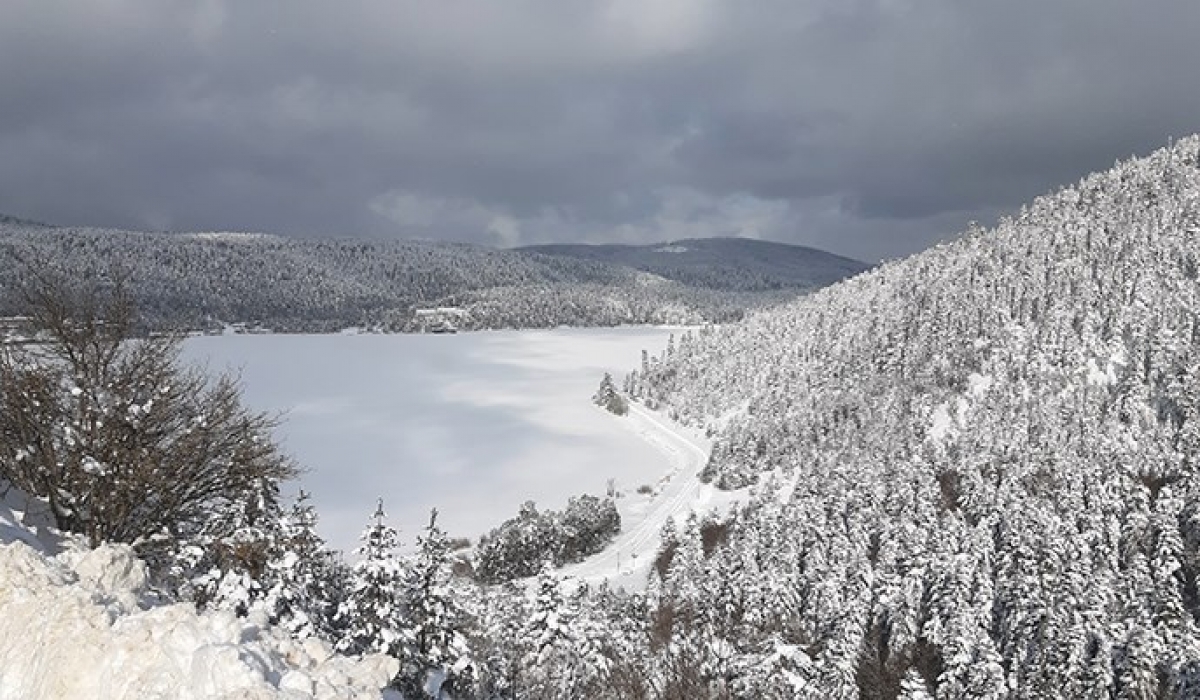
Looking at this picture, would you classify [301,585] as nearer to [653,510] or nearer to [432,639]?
[432,639]

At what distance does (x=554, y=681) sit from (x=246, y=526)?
516 inches

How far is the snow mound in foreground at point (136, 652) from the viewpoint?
390 inches

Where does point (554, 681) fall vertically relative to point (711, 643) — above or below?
above

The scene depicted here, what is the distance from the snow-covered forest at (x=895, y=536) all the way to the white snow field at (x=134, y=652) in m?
0.28

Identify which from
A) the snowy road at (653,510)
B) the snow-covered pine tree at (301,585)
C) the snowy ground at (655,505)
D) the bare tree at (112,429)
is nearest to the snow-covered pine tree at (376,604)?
the snow-covered pine tree at (301,585)

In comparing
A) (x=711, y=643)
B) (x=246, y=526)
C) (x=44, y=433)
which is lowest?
(x=711, y=643)

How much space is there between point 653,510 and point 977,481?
160 feet

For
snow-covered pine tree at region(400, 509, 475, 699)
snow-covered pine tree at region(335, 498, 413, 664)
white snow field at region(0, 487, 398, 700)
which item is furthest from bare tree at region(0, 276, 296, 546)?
snow-covered pine tree at region(400, 509, 475, 699)

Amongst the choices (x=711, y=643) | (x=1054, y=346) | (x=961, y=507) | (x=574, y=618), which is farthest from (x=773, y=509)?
(x=1054, y=346)

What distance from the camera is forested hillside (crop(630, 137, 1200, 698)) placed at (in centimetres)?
5459

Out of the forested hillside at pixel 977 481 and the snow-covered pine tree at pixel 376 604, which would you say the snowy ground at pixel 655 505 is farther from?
the snow-covered pine tree at pixel 376 604

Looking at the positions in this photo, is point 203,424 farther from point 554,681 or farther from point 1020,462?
point 1020,462

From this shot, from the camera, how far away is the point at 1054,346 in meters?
140

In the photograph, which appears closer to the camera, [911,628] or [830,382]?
[911,628]
